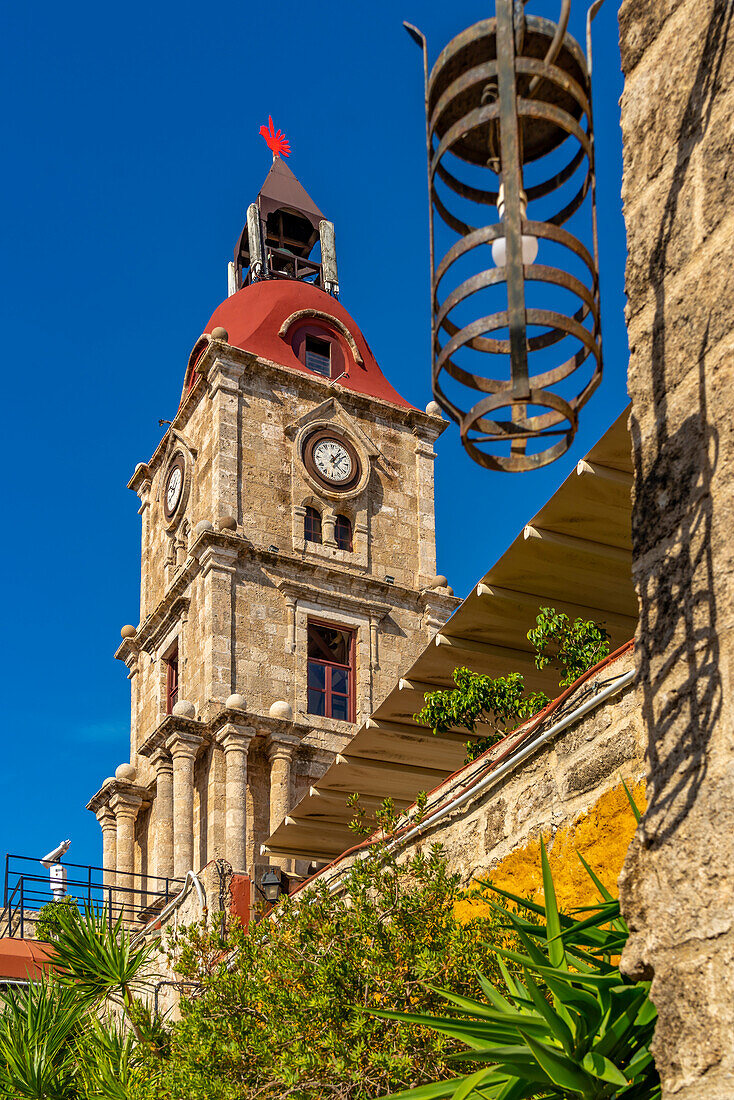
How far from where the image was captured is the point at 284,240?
1385 inches

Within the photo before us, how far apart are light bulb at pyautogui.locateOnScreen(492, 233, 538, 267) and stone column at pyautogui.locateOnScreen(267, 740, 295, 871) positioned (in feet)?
69.1

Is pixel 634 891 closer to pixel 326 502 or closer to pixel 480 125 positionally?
pixel 480 125

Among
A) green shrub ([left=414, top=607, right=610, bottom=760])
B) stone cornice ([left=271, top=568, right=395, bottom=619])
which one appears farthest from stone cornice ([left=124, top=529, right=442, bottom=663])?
green shrub ([left=414, top=607, right=610, bottom=760])

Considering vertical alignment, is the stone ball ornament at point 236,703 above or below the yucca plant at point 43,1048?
above

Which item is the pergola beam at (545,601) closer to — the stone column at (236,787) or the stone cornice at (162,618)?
the stone column at (236,787)

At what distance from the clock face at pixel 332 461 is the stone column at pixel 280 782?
5773 mm

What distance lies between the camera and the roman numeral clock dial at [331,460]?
28641mm

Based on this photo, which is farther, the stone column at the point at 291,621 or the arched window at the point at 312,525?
the arched window at the point at 312,525

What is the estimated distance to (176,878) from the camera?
24.2 metres

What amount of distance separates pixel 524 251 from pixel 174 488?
1039 inches

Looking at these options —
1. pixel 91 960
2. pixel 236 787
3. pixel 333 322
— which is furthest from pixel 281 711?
pixel 91 960

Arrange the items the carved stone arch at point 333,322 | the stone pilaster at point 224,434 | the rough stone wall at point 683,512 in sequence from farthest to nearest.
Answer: the carved stone arch at point 333,322 → the stone pilaster at point 224,434 → the rough stone wall at point 683,512

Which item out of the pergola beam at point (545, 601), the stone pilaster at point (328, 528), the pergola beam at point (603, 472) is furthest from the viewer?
the stone pilaster at point (328, 528)

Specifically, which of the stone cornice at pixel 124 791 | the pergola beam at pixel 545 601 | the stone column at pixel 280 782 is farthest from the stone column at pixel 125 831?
the pergola beam at pixel 545 601
